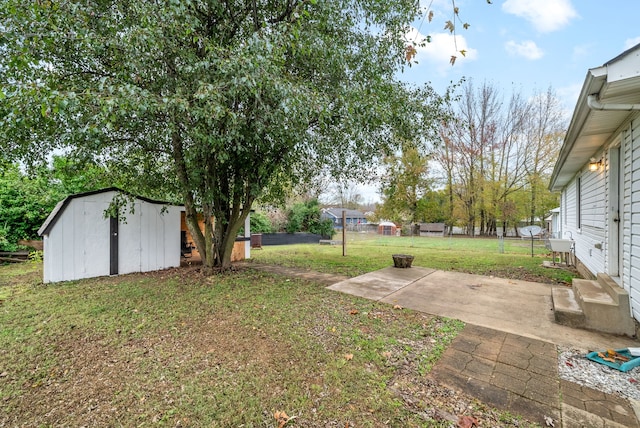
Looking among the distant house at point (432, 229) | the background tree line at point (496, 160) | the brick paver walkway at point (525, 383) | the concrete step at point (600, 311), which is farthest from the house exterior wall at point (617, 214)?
the distant house at point (432, 229)

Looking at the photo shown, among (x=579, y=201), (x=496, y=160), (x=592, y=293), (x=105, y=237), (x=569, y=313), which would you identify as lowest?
(x=569, y=313)

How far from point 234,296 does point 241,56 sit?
12.1 feet

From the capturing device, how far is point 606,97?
2.88m

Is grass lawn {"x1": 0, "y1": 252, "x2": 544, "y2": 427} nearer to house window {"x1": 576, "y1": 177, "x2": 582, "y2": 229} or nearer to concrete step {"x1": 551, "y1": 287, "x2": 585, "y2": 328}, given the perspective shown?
concrete step {"x1": 551, "y1": 287, "x2": 585, "y2": 328}

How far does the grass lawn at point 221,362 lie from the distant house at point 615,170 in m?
2.02

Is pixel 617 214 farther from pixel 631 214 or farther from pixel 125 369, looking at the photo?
pixel 125 369

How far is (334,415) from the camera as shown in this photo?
193 centimetres

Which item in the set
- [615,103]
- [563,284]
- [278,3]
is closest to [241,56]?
[278,3]

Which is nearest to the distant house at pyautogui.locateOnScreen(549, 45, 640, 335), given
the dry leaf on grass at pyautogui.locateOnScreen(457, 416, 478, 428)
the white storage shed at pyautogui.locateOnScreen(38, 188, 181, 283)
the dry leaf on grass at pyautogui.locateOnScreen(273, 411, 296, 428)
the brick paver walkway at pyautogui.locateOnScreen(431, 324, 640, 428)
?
the brick paver walkway at pyautogui.locateOnScreen(431, 324, 640, 428)

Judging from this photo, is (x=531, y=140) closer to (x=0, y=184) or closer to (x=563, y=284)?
(x=563, y=284)

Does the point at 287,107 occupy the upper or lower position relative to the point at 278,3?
lower

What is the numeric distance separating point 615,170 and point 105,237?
9608 mm

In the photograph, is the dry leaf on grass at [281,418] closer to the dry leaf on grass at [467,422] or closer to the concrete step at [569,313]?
the dry leaf on grass at [467,422]

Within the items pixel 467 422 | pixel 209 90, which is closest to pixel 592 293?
pixel 467 422
